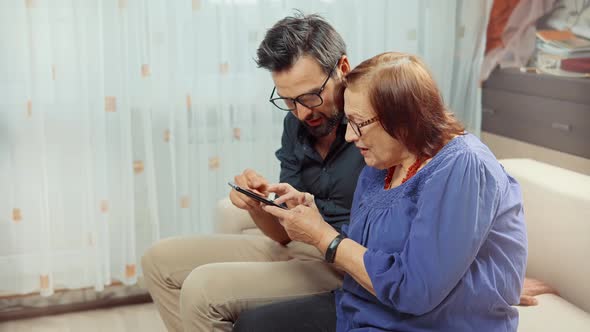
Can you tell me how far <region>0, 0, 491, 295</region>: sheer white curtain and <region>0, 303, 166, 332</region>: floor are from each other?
12 cm

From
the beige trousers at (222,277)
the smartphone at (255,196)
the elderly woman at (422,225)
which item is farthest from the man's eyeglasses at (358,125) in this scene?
the beige trousers at (222,277)

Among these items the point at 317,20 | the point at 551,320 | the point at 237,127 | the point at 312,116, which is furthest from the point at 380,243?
the point at 237,127

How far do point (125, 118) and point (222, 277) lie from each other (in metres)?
1.16

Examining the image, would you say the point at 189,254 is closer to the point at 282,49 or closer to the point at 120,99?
the point at 282,49

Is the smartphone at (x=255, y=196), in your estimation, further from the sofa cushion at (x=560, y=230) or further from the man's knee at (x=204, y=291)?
the sofa cushion at (x=560, y=230)

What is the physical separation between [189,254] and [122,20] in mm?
1091

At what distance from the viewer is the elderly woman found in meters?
1.26

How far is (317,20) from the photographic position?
1859mm

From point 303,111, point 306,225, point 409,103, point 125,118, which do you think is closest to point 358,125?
point 409,103

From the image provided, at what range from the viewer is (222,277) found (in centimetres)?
170

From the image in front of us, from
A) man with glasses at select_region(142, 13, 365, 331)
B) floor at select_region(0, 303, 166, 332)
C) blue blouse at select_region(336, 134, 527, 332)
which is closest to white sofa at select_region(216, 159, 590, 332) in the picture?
blue blouse at select_region(336, 134, 527, 332)

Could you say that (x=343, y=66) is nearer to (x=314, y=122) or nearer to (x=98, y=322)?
(x=314, y=122)

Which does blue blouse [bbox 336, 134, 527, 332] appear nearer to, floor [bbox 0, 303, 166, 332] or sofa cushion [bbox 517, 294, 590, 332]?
sofa cushion [bbox 517, 294, 590, 332]

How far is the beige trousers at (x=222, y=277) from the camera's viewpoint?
1.67 meters
